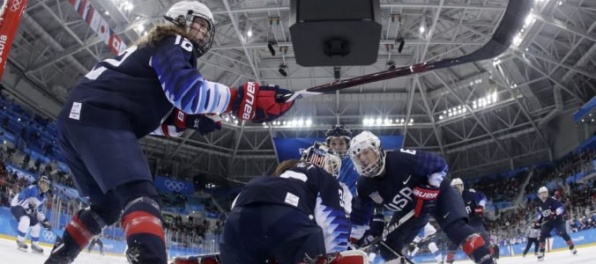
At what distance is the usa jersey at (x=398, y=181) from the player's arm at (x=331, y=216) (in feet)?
4.85

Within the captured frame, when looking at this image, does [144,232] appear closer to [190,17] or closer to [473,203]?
[190,17]

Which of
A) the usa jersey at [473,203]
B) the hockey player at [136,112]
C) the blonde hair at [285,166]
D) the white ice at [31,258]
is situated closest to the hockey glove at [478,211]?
the usa jersey at [473,203]

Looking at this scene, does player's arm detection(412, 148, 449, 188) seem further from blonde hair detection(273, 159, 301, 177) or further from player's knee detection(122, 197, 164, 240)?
player's knee detection(122, 197, 164, 240)

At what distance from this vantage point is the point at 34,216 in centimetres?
748

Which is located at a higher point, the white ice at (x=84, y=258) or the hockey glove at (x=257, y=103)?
the hockey glove at (x=257, y=103)

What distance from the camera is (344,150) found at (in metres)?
4.85

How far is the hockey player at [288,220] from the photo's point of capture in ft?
6.68

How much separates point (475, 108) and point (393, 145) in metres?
5.26

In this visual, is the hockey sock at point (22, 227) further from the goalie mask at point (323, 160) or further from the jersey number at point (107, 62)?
the jersey number at point (107, 62)

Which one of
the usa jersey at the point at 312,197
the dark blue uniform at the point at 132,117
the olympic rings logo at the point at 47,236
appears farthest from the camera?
the olympic rings logo at the point at 47,236

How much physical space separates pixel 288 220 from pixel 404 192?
1916 millimetres

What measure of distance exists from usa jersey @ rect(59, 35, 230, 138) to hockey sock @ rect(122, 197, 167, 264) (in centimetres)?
34

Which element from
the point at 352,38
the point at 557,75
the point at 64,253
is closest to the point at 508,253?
the point at 557,75

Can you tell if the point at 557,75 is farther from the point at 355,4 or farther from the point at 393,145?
the point at 355,4
